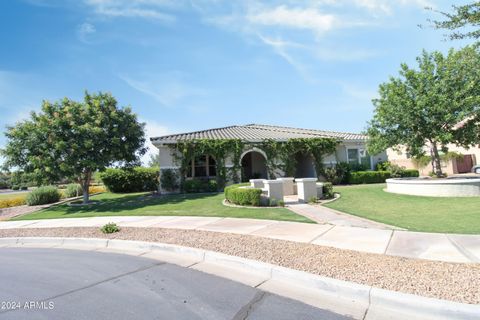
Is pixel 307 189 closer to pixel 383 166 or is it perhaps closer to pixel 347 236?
pixel 347 236

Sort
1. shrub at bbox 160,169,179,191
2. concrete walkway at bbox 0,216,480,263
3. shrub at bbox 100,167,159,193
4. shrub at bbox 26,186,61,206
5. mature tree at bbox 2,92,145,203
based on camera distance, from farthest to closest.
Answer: shrub at bbox 100,167,159,193 → shrub at bbox 160,169,179,191 → shrub at bbox 26,186,61,206 → mature tree at bbox 2,92,145,203 → concrete walkway at bbox 0,216,480,263

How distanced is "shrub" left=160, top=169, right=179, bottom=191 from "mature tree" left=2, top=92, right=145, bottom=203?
338cm

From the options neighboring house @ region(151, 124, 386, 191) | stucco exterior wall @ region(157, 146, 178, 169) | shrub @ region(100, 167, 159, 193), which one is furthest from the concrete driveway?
shrub @ region(100, 167, 159, 193)

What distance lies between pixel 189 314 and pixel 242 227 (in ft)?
15.6

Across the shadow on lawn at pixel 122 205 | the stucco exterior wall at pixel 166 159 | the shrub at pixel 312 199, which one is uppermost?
the stucco exterior wall at pixel 166 159

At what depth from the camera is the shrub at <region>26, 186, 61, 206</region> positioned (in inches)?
740

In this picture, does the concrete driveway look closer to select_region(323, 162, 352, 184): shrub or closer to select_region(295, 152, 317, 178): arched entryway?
select_region(323, 162, 352, 184): shrub

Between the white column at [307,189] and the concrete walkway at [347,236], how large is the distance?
164 inches

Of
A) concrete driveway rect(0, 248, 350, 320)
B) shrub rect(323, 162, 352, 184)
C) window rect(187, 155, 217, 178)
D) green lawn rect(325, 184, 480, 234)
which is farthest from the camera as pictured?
→ window rect(187, 155, 217, 178)

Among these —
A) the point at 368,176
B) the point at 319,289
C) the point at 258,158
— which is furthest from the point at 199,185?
the point at 319,289

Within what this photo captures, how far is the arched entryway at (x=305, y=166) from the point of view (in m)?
21.9

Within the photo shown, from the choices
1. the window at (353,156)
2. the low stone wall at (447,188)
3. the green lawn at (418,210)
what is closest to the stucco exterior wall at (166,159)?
the green lawn at (418,210)

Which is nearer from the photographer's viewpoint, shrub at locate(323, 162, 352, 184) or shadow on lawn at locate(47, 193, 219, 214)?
shadow on lawn at locate(47, 193, 219, 214)

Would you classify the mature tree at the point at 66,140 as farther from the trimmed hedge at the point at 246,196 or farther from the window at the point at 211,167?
the trimmed hedge at the point at 246,196
